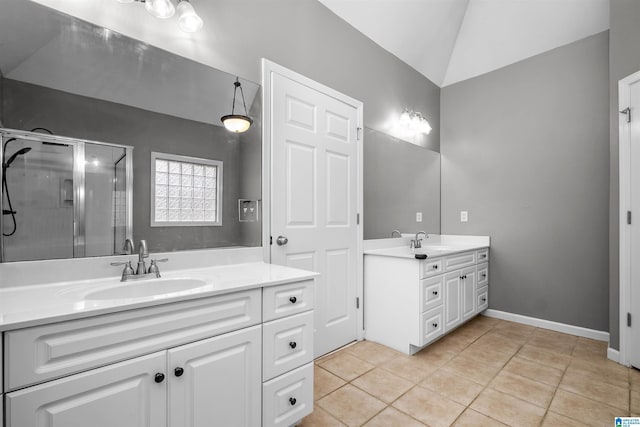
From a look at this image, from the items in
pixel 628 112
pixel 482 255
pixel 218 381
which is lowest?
pixel 218 381

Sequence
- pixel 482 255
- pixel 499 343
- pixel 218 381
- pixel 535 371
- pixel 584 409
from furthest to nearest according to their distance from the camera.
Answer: pixel 482 255 < pixel 499 343 < pixel 535 371 < pixel 584 409 < pixel 218 381

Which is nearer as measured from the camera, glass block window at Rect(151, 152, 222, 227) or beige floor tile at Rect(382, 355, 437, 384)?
glass block window at Rect(151, 152, 222, 227)

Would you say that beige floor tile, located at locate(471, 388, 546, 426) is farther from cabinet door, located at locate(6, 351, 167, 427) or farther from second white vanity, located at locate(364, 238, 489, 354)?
cabinet door, located at locate(6, 351, 167, 427)

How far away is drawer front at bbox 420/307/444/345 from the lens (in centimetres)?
229

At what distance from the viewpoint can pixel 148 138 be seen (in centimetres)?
156

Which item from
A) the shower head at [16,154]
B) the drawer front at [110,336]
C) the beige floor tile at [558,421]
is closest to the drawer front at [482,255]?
the beige floor tile at [558,421]

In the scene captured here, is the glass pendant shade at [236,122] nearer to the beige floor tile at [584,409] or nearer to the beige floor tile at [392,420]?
the beige floor tile at [392,420]

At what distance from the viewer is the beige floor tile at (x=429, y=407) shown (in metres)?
1.60

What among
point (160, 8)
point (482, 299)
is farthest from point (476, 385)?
point (160, 8)

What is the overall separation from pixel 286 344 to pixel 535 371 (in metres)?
1.84

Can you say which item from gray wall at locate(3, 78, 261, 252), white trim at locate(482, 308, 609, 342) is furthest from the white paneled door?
white trim at locate(482, 308, 609, 342)

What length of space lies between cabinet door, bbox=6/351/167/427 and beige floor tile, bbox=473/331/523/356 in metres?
2.45

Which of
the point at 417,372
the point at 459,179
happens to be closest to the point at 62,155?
the point at 417,372

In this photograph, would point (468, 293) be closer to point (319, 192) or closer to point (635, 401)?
point (635, 401)
